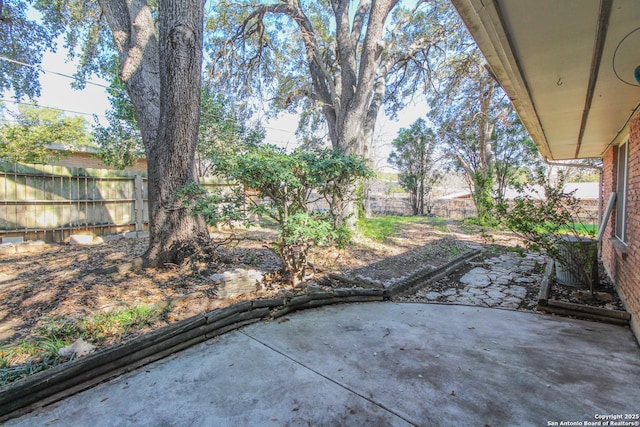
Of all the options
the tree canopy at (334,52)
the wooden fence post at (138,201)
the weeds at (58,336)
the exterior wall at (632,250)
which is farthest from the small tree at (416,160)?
the weeds at (58,336)

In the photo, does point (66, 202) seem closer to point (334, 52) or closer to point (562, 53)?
point (334, 52)

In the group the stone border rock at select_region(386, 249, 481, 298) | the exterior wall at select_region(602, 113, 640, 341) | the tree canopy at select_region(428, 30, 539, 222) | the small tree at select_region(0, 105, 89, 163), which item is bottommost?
the stone border rock at select_region(386, 249, 481, 298)

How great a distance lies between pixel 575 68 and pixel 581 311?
256cm

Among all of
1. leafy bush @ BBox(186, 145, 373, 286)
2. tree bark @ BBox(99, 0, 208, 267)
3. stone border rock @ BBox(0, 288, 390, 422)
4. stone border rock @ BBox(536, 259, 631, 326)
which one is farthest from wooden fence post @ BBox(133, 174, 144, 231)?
stone border rock @ BBox(536, 259, 631, 326)

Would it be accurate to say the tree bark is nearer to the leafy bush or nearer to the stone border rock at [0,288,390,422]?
the leafy bush

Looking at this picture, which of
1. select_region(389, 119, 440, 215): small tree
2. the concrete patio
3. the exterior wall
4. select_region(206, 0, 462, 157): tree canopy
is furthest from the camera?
select_region(389, 119, 440, 215): small tree

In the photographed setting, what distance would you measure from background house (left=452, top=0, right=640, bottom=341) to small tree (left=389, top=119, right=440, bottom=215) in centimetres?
1231

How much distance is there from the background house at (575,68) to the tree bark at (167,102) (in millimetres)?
3896

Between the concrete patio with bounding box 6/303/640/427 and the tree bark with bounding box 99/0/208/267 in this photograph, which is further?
the tree bark with bounding box 99/0/208/267

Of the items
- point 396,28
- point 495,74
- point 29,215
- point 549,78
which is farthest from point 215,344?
point 396,28

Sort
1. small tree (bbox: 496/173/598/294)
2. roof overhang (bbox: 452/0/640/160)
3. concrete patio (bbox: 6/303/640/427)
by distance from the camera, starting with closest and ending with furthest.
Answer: roof overhang (bbox: 452/0/640/160), concrete patio (bbox: 6/303/640/427), small tree (bbox: 496/173/598/294)

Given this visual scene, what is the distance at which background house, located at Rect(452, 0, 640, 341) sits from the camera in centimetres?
149

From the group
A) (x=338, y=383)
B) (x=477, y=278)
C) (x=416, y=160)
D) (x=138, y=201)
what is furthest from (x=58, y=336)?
(x=416, y=160)

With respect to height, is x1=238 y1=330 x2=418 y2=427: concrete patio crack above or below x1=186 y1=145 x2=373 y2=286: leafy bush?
below
